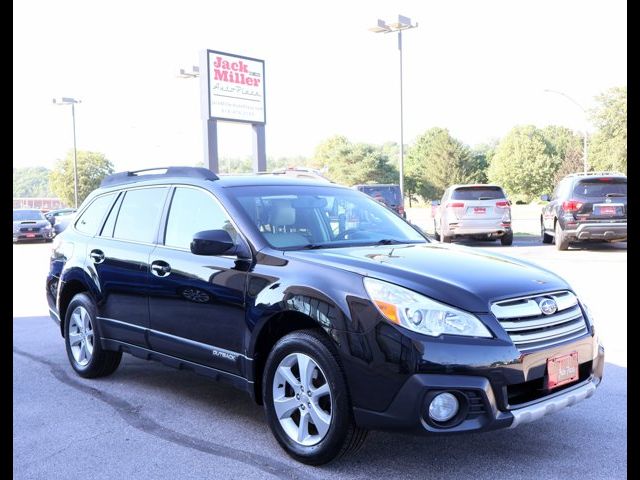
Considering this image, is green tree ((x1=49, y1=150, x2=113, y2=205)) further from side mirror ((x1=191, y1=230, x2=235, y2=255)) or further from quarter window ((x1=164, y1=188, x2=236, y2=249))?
side mirror ((x1=191, y1=230, x2=235, y2=255))

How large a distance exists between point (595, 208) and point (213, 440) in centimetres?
1378

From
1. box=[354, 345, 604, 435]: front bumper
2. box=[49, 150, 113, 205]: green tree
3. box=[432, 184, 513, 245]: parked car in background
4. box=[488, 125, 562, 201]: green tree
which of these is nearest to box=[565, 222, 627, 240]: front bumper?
box=[432, 184, 513, 245]: parked car in background

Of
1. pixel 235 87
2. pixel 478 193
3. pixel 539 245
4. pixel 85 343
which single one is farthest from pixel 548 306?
pixel 235 87

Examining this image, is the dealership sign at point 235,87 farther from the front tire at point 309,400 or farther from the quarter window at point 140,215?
the front tire at point 309,400

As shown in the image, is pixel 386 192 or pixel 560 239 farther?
pixel 386 192

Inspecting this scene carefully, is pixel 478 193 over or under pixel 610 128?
under

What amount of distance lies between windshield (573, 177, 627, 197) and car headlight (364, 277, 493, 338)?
45.1ft

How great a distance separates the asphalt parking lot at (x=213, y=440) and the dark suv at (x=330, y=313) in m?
0.37

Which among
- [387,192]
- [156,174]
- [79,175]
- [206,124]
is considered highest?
[79,175]

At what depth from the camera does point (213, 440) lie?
435cm

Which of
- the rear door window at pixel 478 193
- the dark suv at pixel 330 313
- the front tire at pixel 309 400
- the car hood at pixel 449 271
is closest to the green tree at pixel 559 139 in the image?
the rear door window at pixel 478 193

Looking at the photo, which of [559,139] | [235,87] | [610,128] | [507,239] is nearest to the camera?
Result: [507,239]

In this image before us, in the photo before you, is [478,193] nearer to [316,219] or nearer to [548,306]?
[316,219]

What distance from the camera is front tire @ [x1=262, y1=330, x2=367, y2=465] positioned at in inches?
145
